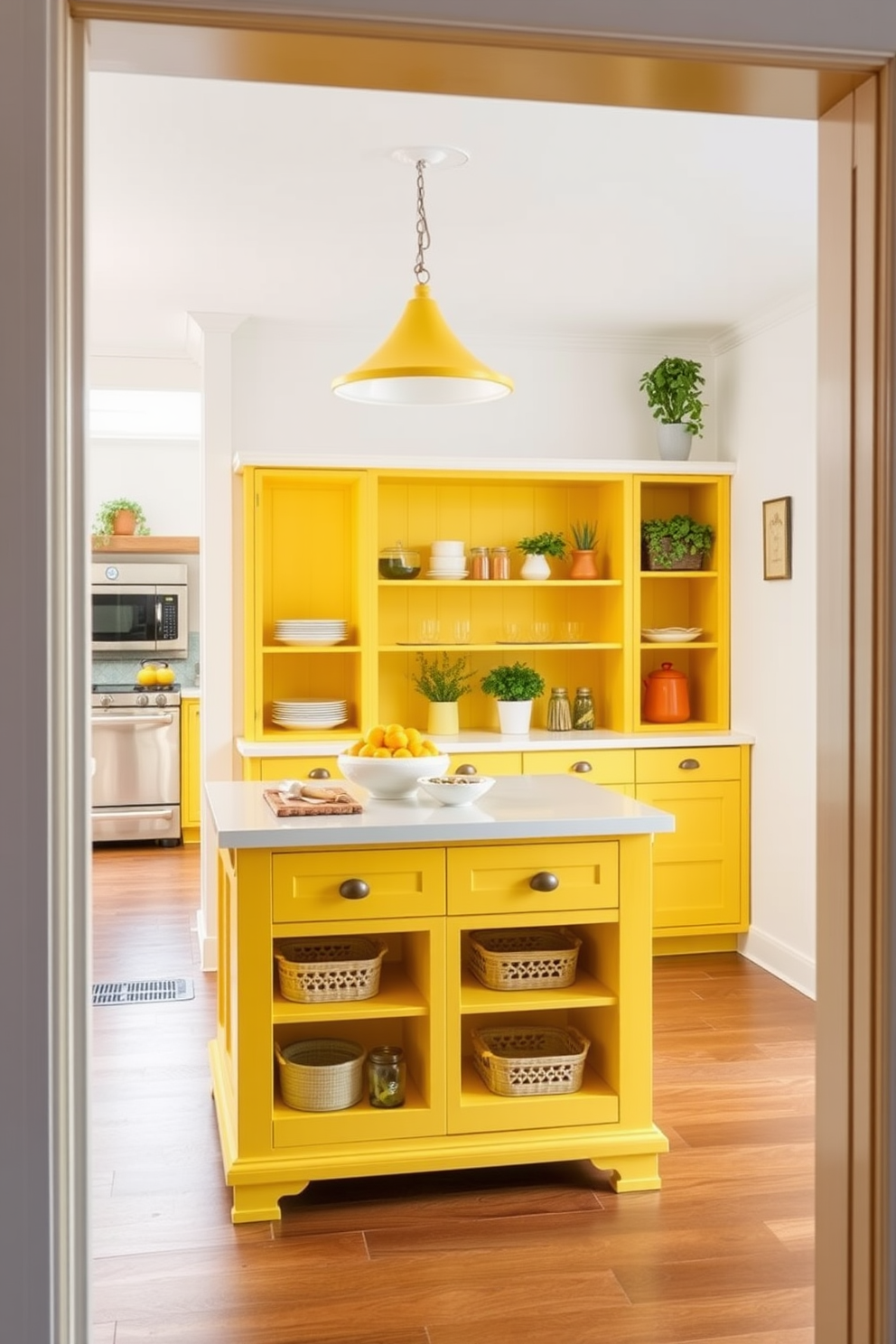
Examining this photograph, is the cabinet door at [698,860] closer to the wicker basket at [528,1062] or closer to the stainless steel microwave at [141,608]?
the wicker basket at [528,1062]

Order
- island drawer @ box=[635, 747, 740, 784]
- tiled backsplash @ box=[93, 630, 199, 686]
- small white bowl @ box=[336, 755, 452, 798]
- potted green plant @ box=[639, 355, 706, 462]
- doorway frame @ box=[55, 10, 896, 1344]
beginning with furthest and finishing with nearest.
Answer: tiled backsplash @ box=[93, 630, 199, 686]
potted green plant @ box=[639, 355, 706, 462]
island drawer @ box=[635, 747, 740, 784]
small white bowl @ box=[336, 755, 452, 798]
doorway frame @ box=[55, 10, 896, 1344]

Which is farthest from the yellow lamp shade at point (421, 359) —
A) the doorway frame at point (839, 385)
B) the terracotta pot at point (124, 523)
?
the terracotta pot at point (124, 523)

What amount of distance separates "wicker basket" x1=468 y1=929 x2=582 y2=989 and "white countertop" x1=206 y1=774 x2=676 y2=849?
0.31 m

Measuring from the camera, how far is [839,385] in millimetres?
1654

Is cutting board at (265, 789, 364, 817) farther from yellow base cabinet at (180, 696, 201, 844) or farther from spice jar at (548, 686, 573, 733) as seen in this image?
yellow base cabinet at (180, 696, 201, 844)

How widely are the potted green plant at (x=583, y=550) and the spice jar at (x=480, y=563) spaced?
1.30 ft

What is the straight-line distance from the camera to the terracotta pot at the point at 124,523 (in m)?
8.66

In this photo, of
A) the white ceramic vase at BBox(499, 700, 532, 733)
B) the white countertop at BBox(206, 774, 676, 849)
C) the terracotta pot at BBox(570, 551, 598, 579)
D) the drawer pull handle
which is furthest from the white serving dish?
the drawer pull handle

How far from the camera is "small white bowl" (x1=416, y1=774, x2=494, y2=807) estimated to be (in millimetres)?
3262

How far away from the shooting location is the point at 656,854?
206 inches

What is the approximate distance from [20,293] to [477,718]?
438 centimetres

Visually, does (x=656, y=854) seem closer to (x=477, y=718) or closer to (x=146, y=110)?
(x=477, y=718)

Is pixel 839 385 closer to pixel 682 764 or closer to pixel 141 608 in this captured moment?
pixel 682 764

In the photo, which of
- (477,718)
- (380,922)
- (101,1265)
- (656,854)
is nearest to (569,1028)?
(380,922)
